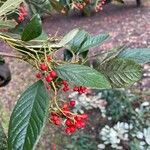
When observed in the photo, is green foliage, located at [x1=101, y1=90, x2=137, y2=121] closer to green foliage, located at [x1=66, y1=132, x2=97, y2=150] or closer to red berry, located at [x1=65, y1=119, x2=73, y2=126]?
green foliage, located at [x1=66, y1=132, x2=97, y2=150]

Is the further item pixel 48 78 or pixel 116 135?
pixel 116 135

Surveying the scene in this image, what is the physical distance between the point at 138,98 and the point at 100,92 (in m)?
0.34

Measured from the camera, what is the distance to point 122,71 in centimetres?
86

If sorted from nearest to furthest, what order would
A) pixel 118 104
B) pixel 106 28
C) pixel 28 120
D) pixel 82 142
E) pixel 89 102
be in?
1. pixel 28 120
2. pixel 82 142
3. pixel 118 104
4. pixel 89 102
5. pixel 106 28

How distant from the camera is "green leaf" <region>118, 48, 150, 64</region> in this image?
2.92 feet

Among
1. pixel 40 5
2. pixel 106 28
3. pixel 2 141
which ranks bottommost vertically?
pixel 106 28

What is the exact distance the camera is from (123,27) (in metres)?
6.32

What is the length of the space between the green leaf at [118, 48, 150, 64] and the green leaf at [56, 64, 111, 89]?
0.49 feet

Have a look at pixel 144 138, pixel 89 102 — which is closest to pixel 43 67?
pixel 144 138

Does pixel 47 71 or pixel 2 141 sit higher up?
pixel 47 71

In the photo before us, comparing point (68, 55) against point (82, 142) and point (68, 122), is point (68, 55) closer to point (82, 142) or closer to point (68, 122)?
point (68, 122)

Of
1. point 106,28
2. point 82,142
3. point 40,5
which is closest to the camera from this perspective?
point 40,5

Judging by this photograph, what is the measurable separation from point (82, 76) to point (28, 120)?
114 millimetres

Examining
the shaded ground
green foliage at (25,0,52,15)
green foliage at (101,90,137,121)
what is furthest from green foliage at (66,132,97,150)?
green foliage at (25,0,52,15)
